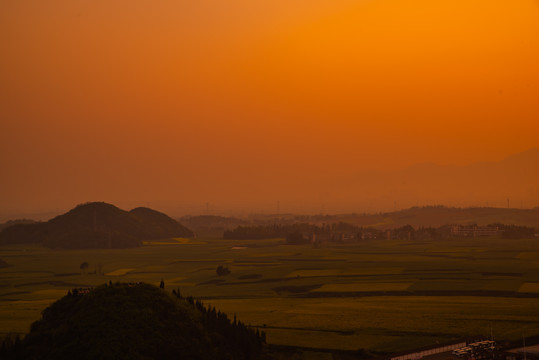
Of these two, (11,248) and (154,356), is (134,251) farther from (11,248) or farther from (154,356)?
(154,356)

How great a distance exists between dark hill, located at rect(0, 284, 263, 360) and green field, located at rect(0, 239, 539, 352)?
9617 mm

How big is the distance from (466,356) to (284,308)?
29942 mm

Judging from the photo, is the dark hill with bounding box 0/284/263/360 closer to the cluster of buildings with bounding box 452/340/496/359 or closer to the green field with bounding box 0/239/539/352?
the green field with bounding box 0/239/539/352

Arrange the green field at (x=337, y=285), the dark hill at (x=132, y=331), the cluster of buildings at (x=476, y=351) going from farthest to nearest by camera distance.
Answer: the green field at (x=337, y=285) → the cluster of buildings at (x=476, y=351) → the dark hill at (x=132, y=331)

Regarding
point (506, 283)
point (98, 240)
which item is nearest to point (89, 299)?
point (506, 283)

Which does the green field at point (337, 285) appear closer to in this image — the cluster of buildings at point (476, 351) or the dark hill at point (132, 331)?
the cluster of buildings at point (476, 351)

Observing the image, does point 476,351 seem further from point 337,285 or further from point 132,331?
point 337,285

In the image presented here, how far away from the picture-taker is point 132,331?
141 ft

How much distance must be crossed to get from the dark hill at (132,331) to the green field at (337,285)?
9617mm

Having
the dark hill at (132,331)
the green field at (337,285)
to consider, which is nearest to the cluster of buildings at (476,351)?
the green field at (337,285)

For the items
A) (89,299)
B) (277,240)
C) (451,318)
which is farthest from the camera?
(277,240)

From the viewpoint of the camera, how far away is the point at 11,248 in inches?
7126

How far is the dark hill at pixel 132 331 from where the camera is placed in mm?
41625

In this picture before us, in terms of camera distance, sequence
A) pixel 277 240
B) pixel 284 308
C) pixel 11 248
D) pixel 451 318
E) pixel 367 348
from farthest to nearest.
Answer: pixel 277 240, pixel 11 248, pixel 284 308, pixel 451 318, pixel 367 348
